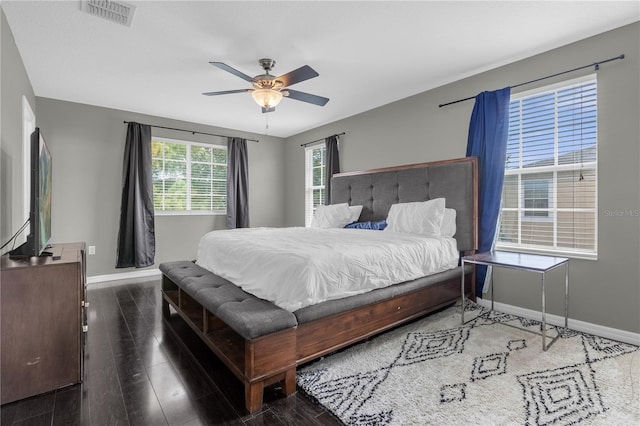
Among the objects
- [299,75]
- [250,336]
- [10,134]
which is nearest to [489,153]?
[299,75]

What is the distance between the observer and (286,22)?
2434mm

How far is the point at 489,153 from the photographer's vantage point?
3230mm

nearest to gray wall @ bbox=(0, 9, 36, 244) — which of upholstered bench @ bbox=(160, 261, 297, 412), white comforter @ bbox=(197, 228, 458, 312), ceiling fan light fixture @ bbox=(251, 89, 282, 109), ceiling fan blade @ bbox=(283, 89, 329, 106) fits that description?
white comforter @ bbox=(197, 228, 458, 312)

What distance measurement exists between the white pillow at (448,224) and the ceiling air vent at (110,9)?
3.27m

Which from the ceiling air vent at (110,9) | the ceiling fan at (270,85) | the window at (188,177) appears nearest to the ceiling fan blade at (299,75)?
the ceiling fan at (270,85)

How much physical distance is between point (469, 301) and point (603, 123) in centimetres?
196

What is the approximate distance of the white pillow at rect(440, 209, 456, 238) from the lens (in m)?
3.33

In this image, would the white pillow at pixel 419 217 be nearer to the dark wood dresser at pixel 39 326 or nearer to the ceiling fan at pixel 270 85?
the ceiling fan at pixel 270 85

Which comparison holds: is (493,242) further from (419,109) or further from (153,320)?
(153,320)

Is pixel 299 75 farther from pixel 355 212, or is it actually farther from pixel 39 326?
pixel 39 326

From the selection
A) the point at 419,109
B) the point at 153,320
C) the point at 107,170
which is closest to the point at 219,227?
the point at 107,170

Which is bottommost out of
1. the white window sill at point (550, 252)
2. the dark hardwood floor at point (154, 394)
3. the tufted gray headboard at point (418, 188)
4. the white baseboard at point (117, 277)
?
the dark hardwood floor at point (154, 394)

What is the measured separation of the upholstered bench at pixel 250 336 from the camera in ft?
5.50

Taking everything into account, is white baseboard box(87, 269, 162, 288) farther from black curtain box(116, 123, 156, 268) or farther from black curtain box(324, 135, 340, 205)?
black curtain box(324, 135, 340, 205)
